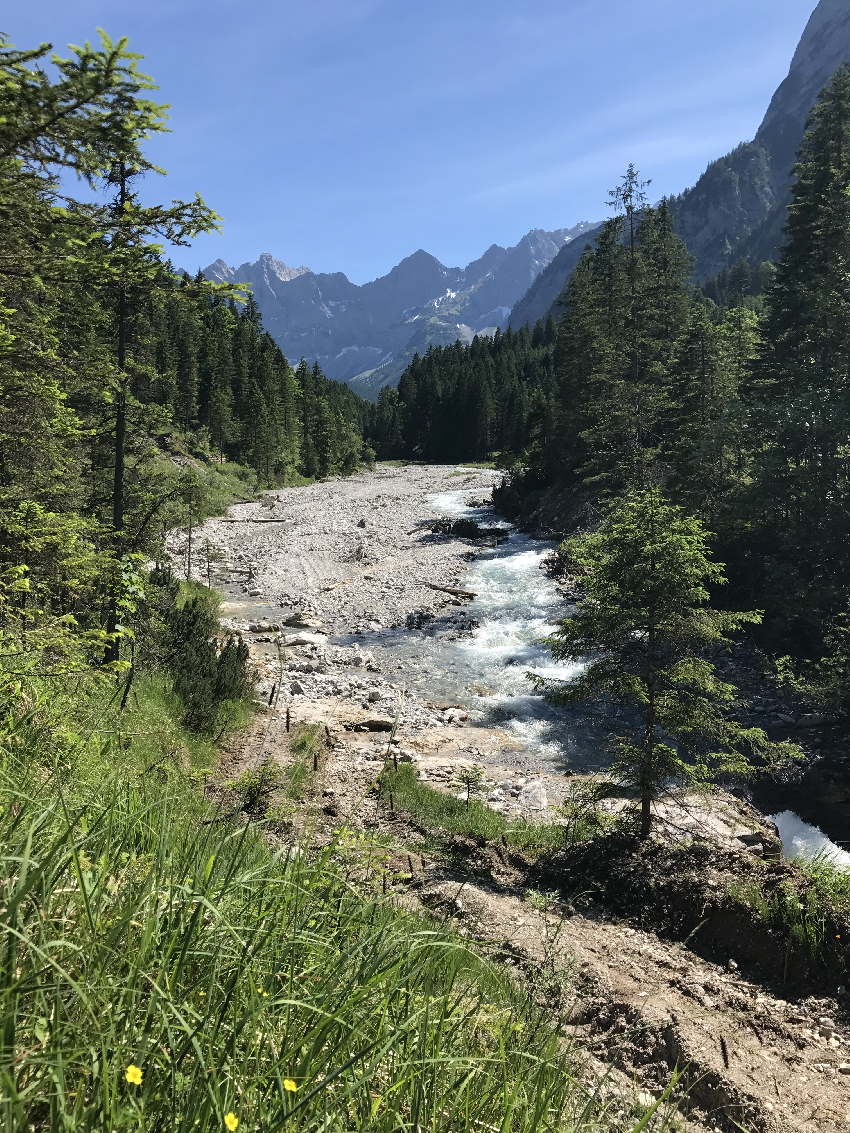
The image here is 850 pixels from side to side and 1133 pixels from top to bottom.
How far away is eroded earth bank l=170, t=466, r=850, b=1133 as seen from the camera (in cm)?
472

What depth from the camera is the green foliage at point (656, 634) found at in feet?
26.3

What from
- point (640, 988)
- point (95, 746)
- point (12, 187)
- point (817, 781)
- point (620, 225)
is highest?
point (620, 225)

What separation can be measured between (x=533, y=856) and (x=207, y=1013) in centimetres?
750

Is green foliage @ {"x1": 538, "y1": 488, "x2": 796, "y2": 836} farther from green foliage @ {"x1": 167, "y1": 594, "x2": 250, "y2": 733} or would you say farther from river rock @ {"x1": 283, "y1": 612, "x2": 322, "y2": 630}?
river rock @ {"x1": 283, "y1": 612, "x2": 322, "y2": 630}

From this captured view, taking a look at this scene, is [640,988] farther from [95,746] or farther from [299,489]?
[299,489]

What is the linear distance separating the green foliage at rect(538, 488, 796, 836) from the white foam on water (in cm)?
308

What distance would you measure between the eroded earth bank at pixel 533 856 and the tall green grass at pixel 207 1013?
23.8 inches

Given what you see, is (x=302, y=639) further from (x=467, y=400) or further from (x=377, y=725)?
(x=467, y=400)

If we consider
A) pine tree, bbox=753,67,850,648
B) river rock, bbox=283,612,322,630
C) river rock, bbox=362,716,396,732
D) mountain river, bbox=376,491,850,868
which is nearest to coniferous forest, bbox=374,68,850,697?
pine tree, bbox=753,67,850,648

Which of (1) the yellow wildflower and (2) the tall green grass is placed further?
(2) the tall green grass

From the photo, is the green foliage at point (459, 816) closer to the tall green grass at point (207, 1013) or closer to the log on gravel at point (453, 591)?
the tall green grass at point (207, 1013)

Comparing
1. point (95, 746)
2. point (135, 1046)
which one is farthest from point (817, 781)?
point (135, 1046)

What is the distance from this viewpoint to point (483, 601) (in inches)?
942

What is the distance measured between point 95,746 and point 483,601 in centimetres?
2013
